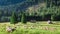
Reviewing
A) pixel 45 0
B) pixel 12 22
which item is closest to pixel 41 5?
pixel 45 0

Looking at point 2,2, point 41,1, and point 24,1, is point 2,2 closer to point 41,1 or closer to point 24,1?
point 24,1

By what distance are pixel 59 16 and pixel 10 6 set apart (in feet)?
94.6

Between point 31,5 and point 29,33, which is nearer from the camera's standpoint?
point 29,33

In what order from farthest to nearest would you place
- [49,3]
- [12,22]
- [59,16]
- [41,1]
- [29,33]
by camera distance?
[41,1] < [49,3] < [59,16] < [12,22] < [29,33]

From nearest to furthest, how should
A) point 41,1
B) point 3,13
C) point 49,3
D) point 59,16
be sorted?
point 59,16
point 3,13
point 49,3
point 41,1

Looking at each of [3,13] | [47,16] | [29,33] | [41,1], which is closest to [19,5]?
[41,1]

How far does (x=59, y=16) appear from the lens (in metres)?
55.7

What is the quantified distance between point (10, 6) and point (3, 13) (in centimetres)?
1516

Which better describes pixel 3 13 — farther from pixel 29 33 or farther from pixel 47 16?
pixel 29 33

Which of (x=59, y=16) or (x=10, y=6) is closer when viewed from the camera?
(x=59, y=16)

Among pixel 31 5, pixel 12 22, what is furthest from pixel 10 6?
pixel 12 22

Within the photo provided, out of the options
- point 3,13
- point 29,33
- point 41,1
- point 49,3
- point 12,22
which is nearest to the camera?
point 29,33

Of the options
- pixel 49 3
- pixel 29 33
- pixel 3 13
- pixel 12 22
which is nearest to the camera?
pixel 29 33

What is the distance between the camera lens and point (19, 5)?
78.9m
